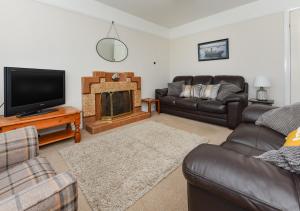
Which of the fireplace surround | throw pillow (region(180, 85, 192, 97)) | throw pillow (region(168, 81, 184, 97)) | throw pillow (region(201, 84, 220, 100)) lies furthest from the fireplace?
throw pillow (region(201, 84, 220, 100))

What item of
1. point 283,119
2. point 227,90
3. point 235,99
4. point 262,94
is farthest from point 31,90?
point 262,94

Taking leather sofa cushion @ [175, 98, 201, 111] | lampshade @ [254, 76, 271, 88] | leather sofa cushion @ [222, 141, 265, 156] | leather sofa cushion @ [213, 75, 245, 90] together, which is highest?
leather sofa cushion @ [213, 75, 245, 90]

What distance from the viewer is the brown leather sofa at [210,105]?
9.42 feet

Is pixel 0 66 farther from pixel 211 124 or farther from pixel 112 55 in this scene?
pixel 211 124

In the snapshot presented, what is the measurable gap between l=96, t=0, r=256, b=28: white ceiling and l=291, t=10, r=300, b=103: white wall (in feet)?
3.02

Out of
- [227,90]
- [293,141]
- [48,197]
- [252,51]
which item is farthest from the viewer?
[252,51]

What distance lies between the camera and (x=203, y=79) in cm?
405

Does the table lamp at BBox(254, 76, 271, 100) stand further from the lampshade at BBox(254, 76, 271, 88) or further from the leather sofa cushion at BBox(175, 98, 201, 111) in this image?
the leather sofa cushion at BBox(175, 98, 201, 111)

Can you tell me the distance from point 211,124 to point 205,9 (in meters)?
2.63

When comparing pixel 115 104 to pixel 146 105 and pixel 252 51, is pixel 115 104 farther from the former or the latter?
pixel 252 51

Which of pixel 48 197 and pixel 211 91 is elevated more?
pixel 211 91

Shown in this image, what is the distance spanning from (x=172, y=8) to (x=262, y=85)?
250 cm

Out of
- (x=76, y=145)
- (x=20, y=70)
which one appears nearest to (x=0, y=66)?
(x=20, y=70)

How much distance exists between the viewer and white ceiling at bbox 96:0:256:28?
3227 mm
